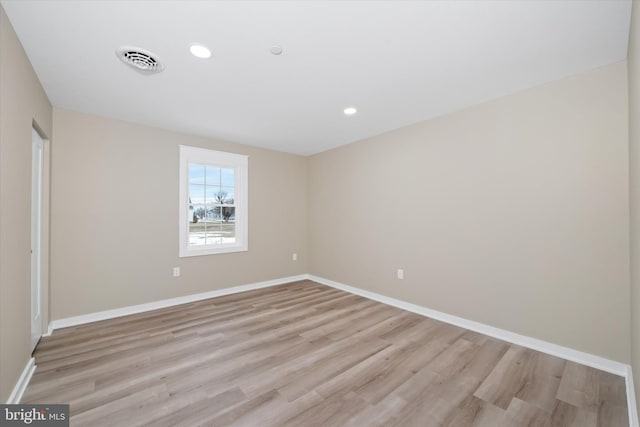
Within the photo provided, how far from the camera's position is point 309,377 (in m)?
2.08

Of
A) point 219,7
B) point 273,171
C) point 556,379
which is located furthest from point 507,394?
point 273,171

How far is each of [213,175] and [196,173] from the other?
27 centimetres

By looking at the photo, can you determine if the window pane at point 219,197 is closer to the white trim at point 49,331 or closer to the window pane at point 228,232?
the window pane at point 228,232

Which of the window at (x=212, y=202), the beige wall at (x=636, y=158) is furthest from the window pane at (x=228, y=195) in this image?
the beige wall at (x=636, y=158)

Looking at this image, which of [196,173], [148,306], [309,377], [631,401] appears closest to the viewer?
[631,401]

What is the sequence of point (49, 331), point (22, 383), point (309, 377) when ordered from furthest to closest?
point (49, 331)
point (309, 377)
point (22, 383)

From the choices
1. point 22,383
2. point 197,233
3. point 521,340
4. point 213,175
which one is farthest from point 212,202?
point 521,340

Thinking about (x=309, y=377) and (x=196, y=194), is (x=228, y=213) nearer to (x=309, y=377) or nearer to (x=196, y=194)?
(x=196, y=194)

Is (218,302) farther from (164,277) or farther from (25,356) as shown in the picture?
(25,356)

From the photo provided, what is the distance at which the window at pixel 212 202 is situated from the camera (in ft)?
Answer: 12.9

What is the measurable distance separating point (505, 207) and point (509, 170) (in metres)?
0.38

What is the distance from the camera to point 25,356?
6.75ft

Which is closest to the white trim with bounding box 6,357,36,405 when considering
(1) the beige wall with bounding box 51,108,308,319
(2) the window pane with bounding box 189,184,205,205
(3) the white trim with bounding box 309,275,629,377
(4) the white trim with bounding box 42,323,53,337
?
(4) the white trim with bounding box 42,323,53,337

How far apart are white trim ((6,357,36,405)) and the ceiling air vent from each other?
2.49 metres
